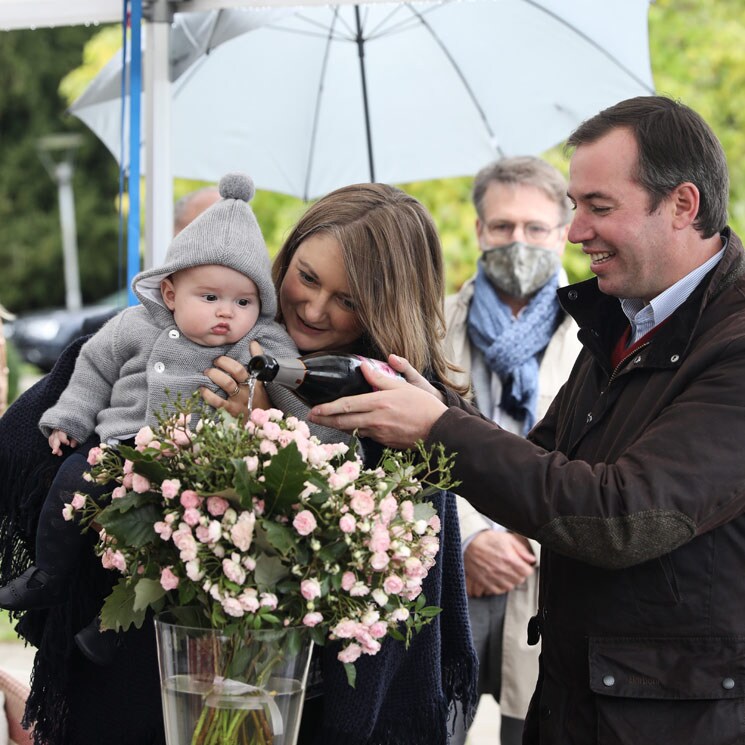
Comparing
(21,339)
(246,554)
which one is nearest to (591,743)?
(246,554)

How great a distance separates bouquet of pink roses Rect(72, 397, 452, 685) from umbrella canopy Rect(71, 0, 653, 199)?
8.30 ft

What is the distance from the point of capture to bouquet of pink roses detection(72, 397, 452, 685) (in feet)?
5.52

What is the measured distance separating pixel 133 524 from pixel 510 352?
84.9 inches

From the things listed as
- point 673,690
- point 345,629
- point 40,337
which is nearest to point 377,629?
point 345,629

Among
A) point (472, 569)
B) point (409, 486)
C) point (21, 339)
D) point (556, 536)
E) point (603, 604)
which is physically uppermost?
point (409, 486)

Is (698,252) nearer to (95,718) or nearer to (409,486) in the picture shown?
(409,486)

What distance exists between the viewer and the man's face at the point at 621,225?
227cm

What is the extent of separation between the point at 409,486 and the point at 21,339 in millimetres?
18236

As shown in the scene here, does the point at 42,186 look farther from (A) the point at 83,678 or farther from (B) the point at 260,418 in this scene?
(B) the point at 260,418

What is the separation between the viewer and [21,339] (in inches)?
749

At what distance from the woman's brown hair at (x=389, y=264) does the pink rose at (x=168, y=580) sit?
Result: 2.58 feet

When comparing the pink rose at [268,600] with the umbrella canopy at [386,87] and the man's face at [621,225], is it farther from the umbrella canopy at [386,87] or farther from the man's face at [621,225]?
the umbrella canopy at [386,87]

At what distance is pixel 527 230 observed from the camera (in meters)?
3.98

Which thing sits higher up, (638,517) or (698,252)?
(698,252)
